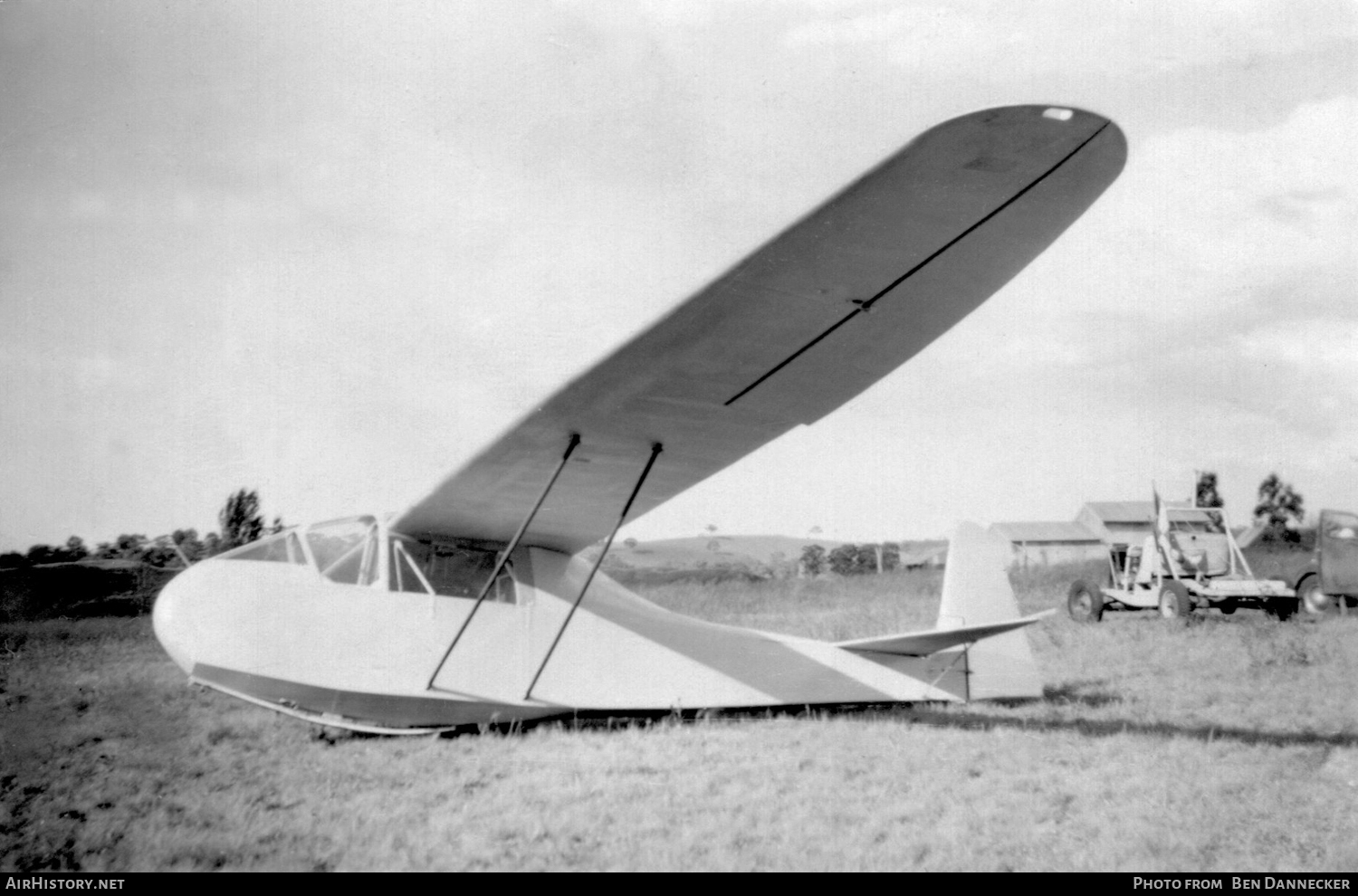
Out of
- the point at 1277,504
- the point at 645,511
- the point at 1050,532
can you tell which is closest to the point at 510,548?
the point at 645,511

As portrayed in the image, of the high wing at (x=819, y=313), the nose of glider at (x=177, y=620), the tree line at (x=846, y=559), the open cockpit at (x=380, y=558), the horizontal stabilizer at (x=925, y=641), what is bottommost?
the tree line at (x=846, y=559)

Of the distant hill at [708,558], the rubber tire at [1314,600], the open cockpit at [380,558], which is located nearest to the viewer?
the open cockpit at [380,558]

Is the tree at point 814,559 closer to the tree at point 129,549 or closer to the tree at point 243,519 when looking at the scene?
the tree at point 129,549

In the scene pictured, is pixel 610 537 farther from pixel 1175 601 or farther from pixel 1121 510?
pixel 1121 510

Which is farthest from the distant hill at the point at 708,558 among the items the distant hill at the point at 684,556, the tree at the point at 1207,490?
the tree at the point at 1207,490

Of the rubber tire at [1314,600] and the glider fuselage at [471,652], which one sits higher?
the glider fuselage at [471,652]

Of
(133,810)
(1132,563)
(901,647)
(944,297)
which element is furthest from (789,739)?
(1132,563)

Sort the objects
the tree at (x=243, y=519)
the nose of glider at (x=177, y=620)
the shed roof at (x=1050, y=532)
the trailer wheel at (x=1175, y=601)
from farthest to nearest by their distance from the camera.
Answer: the shed roof at (x=1050, y=532)
the trailer wheel at (x=1175, y=601)
the tree at (x=243, y=519)
the nose of glider at (x=177, y=620)

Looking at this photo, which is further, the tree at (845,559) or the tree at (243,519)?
the tree at (845,559)

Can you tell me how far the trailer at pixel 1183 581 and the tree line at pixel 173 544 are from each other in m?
13.2

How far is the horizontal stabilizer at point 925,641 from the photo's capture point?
242 inches

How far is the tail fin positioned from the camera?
747 centimetres

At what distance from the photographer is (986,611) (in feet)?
25.0

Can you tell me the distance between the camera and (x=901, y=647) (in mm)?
7039
